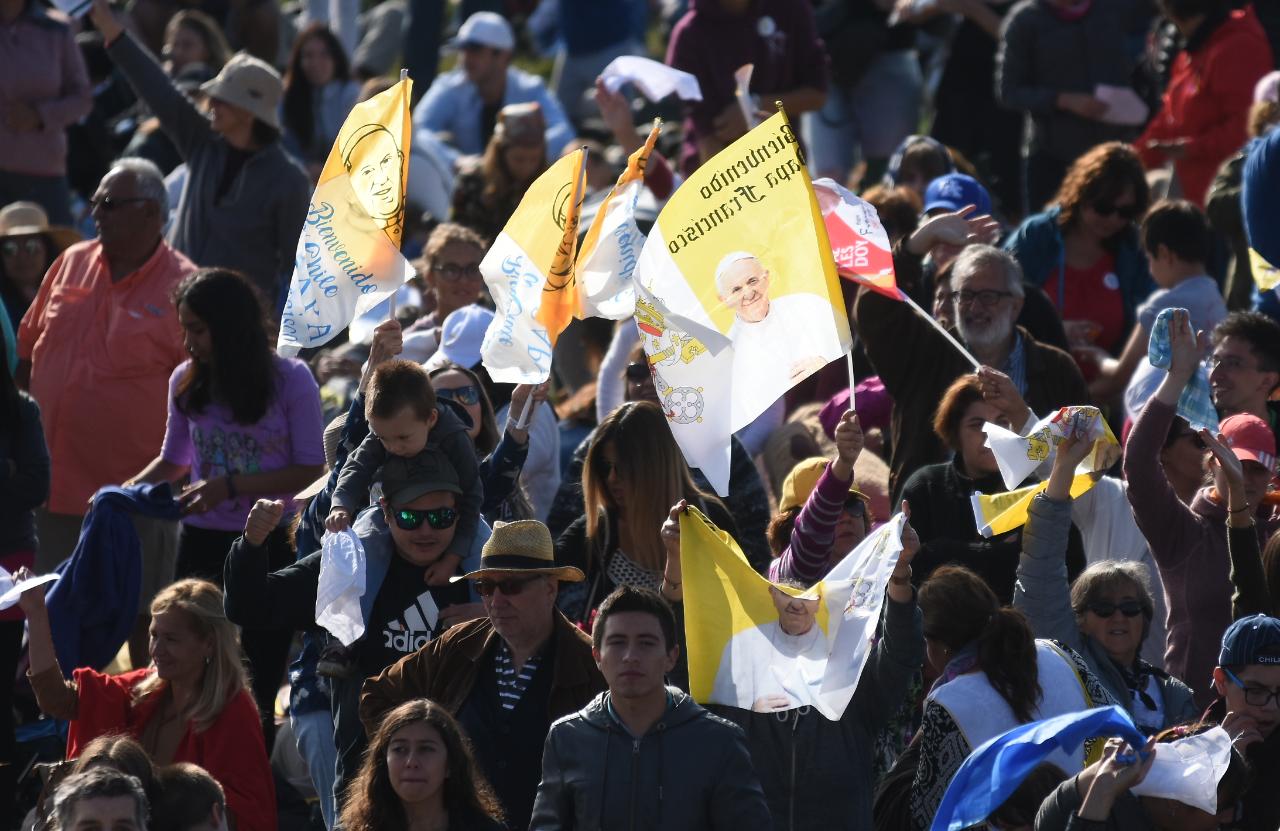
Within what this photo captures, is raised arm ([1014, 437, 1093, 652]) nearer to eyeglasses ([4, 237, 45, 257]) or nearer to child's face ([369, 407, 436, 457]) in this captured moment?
child's face ([369, 407, 436, 457])

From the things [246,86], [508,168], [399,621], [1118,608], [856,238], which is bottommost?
[1118,608]

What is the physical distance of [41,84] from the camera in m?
10.9

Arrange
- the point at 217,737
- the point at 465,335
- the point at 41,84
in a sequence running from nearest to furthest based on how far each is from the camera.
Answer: the point at 217,737, the point at 465,335, the point at 41,84

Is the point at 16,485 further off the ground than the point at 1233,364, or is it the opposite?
the point at 16,485

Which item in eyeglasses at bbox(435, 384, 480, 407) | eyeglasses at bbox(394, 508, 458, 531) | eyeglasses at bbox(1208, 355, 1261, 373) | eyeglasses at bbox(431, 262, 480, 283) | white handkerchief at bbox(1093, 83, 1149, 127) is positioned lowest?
eyeglasses at bbox(1208, 355, 1261, 373)

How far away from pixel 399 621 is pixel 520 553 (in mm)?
617

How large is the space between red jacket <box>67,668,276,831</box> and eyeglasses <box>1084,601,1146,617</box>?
2603 mm

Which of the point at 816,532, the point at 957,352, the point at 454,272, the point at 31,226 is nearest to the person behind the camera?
the point at 816,532

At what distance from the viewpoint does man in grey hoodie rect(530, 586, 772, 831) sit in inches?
212

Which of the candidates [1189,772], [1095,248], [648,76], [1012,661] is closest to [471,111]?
[648,76]

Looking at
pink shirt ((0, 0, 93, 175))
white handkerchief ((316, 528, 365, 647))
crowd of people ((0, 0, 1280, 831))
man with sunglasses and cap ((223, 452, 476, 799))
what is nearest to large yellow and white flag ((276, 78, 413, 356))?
crowd of people ((0, 0, 1280, 831))

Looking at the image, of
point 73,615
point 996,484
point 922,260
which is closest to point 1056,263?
point 922,260

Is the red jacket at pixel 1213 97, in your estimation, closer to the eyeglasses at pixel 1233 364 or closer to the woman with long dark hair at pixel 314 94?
the eyeglasses at pixel 1233 364

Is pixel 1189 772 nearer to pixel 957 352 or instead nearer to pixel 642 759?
pixel 642 759
